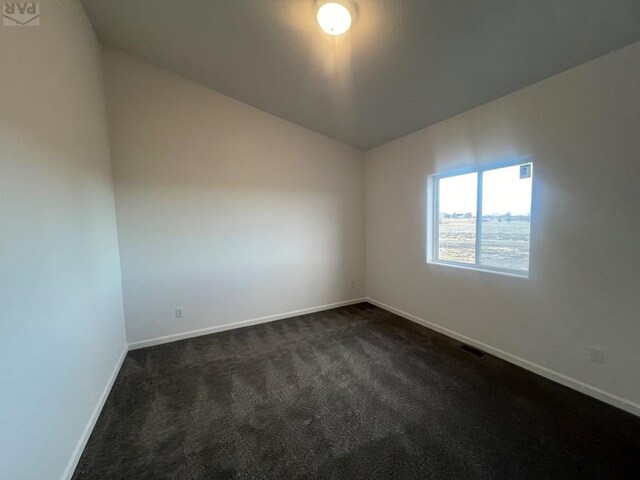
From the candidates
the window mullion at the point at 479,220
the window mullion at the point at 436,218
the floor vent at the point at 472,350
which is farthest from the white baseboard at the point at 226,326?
the window mullion at the point at 479,220

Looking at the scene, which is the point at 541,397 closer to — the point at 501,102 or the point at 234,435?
the point at 234,435

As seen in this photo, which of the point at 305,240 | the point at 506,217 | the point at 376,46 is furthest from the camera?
the point at 305,240

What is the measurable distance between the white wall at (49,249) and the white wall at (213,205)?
2.04ft

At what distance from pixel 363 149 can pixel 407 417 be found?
12.2 feet

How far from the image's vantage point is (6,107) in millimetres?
1147

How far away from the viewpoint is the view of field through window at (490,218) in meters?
2.43

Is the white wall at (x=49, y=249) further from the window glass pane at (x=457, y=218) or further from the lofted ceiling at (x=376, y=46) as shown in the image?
the window glass pane at (x=457, y=218)

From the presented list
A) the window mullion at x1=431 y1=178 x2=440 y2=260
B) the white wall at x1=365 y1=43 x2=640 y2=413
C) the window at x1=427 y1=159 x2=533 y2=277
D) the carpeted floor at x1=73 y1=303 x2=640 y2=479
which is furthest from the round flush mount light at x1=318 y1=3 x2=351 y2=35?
the carpeted floor at x1=73 y1=303 x2=640 y2=479

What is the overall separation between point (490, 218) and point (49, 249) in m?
3.55

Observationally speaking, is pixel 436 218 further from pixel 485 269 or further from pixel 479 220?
pixel 485 269

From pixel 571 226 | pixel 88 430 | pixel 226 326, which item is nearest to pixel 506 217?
pixel 571 226

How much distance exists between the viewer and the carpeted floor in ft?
4.83

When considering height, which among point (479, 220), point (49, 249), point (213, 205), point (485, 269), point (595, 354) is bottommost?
point (595, 354)

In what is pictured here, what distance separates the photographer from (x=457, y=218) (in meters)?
3.09
